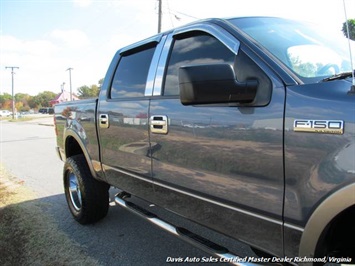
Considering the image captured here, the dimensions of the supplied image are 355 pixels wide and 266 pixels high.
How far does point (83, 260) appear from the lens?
10.6 feet

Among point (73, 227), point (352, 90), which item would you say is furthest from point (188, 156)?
point (73, 227)

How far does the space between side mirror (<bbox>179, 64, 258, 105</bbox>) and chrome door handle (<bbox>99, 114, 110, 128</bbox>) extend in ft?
5.24

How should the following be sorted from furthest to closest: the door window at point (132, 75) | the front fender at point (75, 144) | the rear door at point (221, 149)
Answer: the front fender at point (75, 144) → the door window at point (132, 75) → the rear door at point (221, 149)

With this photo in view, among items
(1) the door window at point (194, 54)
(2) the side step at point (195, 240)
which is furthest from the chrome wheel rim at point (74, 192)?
(1) the door window at point (194, 54)

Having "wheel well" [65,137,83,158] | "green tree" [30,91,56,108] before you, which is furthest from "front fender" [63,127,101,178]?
"green tree" [30,91,56,108]

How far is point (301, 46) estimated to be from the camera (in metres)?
2.17

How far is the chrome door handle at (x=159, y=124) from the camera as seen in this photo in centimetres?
246

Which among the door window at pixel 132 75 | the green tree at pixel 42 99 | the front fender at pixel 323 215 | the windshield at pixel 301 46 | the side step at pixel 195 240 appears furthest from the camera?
the green tree at pixel 42 99

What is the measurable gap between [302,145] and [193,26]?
1.33m

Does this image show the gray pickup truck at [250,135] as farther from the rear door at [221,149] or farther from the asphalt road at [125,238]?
the asphalt road at [125,238]

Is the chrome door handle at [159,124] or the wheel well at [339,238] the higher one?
the chrome door handle at [159,124]

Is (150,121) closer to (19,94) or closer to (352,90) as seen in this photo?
(352,90)

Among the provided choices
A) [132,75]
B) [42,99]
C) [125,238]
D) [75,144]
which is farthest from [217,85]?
[42,99]

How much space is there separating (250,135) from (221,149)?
0.78ft
